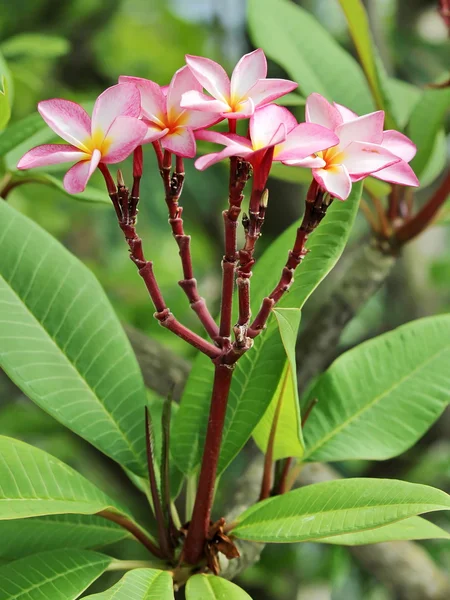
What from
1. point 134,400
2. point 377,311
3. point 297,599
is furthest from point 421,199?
point 134,400

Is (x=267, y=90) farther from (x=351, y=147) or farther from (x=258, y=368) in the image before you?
(x=258, y=368)

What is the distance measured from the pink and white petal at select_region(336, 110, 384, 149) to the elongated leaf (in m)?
0.34

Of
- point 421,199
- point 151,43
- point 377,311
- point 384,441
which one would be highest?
point 151,43

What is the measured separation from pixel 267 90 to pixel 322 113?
4cm

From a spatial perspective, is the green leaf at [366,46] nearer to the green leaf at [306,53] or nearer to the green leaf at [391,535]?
the green leaf at [306,53]

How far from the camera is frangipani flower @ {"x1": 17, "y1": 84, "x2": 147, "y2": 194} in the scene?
465 millimetres

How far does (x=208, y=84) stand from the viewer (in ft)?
1.62

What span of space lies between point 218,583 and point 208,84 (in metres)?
0.39

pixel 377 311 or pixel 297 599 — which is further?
pixel 377 311

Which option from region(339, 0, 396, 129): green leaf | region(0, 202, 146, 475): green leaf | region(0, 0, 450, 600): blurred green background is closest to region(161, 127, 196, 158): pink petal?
region(0, 202, 146, 475): green leaf

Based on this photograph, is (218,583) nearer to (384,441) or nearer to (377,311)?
(384,441)

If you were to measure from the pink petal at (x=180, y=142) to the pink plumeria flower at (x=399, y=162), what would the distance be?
131mm

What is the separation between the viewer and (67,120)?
49 cm

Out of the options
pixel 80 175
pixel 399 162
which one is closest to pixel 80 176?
pixel 80 175
